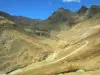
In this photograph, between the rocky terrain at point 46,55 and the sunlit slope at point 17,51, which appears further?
the sunlit slope at point 17,51

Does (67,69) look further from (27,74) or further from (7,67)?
(7,67)

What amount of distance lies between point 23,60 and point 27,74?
Answer: 106 feet

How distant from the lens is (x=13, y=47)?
97.3 metres

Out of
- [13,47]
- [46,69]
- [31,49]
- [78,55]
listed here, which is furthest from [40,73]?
[13,47]

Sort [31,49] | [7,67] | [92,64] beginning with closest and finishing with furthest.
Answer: [92,64] < [7,67] < [31,49]

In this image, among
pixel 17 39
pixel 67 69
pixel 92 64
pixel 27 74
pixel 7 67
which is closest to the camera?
pixel 92 64

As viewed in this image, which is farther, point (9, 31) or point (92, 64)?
point (9, 31)

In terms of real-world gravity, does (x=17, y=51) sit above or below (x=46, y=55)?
above

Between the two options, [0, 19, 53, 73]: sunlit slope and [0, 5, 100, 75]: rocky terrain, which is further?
[0, 19, 53, 73]: sunlit slope

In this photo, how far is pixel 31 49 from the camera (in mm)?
92000

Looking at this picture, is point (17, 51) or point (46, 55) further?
point (17, 51)

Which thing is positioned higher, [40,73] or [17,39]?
[17,39]

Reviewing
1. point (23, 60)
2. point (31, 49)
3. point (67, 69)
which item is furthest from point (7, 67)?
point (67, 69)

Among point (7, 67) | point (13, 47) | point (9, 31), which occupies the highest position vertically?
point (9, 31)
